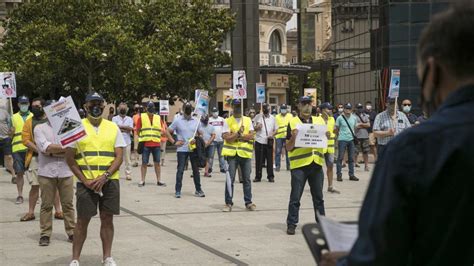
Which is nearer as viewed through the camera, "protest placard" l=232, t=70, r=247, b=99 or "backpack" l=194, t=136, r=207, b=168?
"backpack" l=194, t=136, r=207, b=168

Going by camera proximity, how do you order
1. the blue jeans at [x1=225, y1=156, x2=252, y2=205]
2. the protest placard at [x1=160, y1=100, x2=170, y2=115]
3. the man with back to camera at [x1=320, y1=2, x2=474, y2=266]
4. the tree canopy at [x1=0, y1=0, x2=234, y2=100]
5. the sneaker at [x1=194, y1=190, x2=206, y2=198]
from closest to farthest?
the man with back to camera at [x1=320, y1=2, x2=474, y2=266], the blue jeans at [x1=225, y1=156, x2=252, y2=205], the sneaker at [x1=194, y1=190, x2=206, y2=198], the protest placard at [x1=160, y1=100, x2=170, y2=115], the tree canopy at [x1=0, y1=0, x2=234, y2=100]

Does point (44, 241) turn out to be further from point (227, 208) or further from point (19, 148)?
point (19, 148)

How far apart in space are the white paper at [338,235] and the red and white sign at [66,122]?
570 centimetres

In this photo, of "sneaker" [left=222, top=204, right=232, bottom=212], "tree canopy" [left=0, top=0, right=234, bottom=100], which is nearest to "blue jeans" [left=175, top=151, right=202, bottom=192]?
"sneaker" [left=222, top=204, right=232, bottom=212]

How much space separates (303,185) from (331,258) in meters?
7.98

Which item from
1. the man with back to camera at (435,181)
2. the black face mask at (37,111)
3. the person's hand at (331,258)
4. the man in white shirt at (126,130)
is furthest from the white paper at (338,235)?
the man in white shirt at (126,130)

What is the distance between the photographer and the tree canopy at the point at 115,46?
34.9m

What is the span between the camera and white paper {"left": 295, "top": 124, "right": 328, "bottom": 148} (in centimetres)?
1030

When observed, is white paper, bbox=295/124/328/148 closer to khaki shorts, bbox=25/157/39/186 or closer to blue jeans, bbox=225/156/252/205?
blue jeans, bbox=225/156/252/205

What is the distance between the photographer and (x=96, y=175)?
778 cm

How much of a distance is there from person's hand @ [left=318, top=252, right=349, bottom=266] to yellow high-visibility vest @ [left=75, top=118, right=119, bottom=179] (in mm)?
5710

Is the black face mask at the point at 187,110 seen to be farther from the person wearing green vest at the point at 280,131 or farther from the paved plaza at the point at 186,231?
the person wearing green vest at the point at 280,131

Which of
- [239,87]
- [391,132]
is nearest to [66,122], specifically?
[391,132]

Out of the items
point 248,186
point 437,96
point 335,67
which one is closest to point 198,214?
point 248,186
